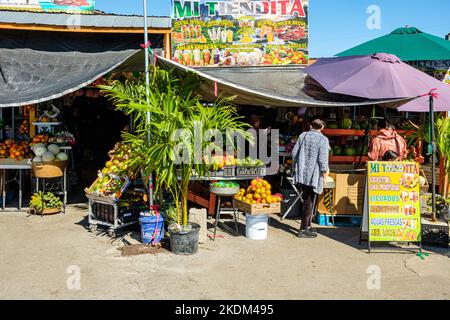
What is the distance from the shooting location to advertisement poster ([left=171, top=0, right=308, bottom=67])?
380 inches

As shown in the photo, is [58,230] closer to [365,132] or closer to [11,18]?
[11,18]

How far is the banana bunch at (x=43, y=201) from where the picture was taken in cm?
882

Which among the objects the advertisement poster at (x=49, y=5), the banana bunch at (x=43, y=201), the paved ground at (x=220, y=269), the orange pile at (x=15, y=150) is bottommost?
the paved ground at (x=220, y=269)

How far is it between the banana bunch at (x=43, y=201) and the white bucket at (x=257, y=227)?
395 centimetres

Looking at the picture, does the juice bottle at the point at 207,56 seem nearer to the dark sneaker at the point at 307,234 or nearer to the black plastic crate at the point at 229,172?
the black plastic crate at the point at 229,172

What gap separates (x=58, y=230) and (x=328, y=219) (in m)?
4.87

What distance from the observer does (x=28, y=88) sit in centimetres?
812

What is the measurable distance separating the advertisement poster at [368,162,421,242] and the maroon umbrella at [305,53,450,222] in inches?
53.0

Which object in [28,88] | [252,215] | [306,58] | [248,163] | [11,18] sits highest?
[11,18]

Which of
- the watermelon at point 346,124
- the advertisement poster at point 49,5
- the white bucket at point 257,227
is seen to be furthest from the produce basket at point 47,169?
the advertisement poster at point 49,5

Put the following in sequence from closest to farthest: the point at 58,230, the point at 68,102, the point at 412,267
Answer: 1. the point at 412,267
2. the point at 58,230
3. the point at 68,102

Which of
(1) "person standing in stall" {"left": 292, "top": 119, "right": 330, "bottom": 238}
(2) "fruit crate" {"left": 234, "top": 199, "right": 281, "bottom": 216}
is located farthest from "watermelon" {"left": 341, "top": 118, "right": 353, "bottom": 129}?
(2) "fruit crate" {"left": 234, "top": 199, "right": 281, "bottom": 216}

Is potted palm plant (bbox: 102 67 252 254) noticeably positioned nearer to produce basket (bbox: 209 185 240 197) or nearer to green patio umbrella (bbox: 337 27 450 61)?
produce basket (bbox: 209 185 240 197)
